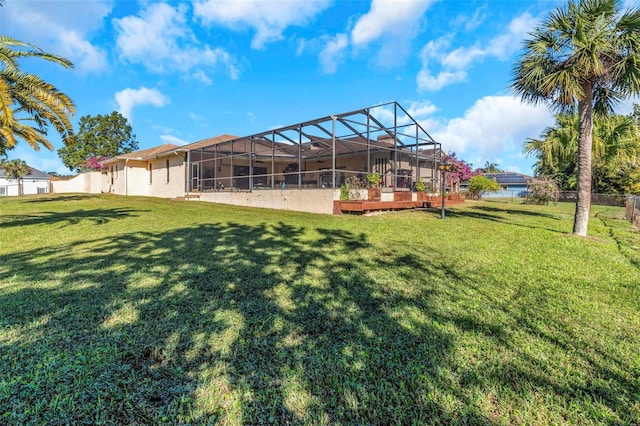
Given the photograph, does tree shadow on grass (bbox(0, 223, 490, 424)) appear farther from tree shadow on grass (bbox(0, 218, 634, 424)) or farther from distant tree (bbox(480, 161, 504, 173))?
distant tree (bbox(480, 161, 504, 173))

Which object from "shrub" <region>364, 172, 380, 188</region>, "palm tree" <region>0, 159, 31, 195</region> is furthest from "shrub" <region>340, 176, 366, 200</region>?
"palm tree" <region>0, 159, 31, 195</region>

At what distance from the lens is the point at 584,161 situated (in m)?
7.62

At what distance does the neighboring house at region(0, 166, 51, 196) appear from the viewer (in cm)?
4278

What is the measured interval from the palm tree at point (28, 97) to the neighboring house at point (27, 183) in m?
40.4

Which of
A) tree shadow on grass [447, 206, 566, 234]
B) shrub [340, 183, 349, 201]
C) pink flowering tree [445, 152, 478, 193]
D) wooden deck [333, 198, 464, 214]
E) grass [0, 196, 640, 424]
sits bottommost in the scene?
grass [0, 196, 640, 424]

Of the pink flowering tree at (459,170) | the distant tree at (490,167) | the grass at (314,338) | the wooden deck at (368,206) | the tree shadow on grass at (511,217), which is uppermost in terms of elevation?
the distant tree at (490,167)

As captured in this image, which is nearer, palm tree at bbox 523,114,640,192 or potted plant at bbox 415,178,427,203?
palm tree at bbox 523,114,640,192

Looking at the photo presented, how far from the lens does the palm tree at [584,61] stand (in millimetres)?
7242

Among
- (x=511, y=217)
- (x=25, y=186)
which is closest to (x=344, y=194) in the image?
(x=511, y=217)

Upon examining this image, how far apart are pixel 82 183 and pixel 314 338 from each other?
121 ft

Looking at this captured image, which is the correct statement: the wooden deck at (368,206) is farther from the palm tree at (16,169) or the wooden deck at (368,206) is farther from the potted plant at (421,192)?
the palm tree at (16,169)

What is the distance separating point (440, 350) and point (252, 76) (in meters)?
21.6

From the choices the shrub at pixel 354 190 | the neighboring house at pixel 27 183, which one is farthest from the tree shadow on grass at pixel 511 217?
the neighboring house at pixel 27 183

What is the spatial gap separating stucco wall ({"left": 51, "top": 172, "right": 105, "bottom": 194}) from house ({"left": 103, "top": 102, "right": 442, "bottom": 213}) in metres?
2.19
